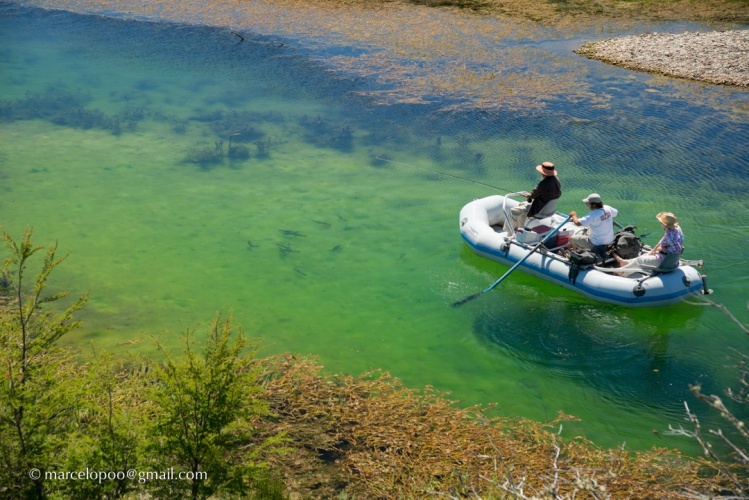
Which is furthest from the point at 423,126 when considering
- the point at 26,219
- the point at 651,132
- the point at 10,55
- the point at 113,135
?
the point at 10,55

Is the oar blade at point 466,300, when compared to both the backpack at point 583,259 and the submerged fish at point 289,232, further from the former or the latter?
the submerged fish at point 289,232

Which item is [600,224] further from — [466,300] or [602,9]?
[602,9]

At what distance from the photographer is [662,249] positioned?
9.50 m

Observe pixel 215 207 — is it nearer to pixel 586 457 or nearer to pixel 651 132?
pixel 586 457

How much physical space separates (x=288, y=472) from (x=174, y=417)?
1652 mm

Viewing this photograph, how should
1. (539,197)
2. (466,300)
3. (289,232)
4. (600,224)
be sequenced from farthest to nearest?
(289,232) → (539,197) → (466,300) → (600,224)

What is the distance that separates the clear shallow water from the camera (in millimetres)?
9047

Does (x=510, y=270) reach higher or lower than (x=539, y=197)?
lower

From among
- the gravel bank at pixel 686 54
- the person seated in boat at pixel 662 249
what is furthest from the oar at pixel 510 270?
the gravel bank at pixel 686 54

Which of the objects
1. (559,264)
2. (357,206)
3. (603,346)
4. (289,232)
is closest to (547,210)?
(559,264)

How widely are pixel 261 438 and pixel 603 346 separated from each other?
173 inches

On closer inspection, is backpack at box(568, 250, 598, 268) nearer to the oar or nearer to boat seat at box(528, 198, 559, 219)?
the oar

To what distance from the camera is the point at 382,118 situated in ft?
53.1

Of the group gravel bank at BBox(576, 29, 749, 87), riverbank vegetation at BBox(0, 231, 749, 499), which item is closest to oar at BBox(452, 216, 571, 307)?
riverbank vegetation at BBox(0, 231, 749, 499)
